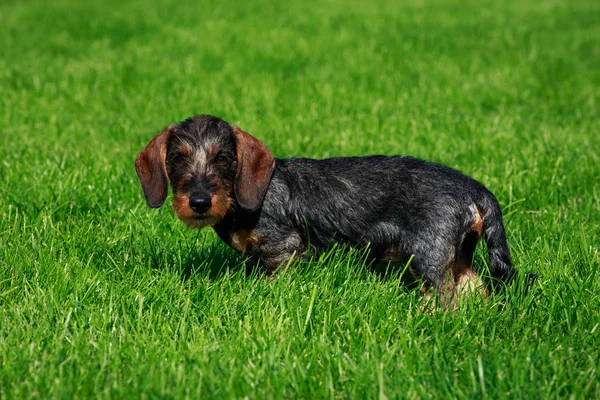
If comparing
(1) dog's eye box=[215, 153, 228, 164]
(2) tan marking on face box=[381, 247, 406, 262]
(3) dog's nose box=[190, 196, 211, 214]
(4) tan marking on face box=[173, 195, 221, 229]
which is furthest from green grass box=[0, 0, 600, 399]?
(1) dog's eye box=[215, 153, 228, 164]

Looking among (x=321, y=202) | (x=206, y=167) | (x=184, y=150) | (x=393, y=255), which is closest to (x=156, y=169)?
(x=184, y=150)

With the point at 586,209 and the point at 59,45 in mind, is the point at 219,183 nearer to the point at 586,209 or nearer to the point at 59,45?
the point at 586,209

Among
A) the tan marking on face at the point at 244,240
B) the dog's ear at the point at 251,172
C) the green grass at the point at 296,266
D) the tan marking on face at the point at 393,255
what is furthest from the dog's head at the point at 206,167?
the tan marking on face at the point at 393,255

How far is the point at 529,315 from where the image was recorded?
4020mm

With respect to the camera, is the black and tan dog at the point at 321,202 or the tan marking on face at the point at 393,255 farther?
the tan marking on face at the point at 393,255

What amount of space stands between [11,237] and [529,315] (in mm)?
3533

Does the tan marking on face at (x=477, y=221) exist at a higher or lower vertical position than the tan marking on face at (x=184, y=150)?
lower

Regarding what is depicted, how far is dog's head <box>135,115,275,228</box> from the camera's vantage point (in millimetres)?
4234

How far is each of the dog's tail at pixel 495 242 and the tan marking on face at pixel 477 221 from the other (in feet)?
0.05

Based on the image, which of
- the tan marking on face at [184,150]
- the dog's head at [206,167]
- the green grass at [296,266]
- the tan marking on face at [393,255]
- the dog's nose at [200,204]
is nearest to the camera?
the green grass at [296,266]

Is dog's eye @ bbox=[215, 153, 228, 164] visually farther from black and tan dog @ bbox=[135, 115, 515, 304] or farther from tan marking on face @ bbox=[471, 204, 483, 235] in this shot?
tan marking on face @ bbox=[471, 204, 483, 235]

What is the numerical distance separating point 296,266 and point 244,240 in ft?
1.23

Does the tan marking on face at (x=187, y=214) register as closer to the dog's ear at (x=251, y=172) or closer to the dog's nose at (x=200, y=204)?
the dog's nose at (x=200, y=204)

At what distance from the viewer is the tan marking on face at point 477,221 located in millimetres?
4320
